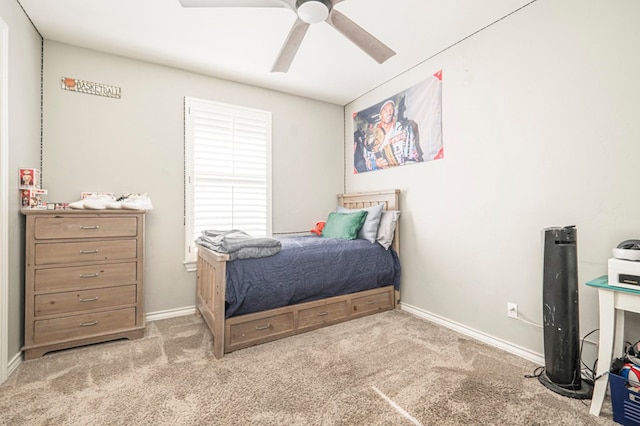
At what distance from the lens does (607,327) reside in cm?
143

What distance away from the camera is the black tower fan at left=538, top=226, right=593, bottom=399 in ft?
5.29

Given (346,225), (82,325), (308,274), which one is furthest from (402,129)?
(82,325)

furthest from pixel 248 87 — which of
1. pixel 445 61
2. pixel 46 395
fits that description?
pixel 46 395

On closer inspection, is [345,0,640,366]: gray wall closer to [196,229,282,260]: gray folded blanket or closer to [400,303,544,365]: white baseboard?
[400,303,544,365]: white baseboard

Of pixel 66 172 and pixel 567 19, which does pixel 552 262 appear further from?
pixel 66 172

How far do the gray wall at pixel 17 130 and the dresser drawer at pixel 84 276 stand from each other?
14 cm

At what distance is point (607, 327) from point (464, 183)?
4.37 feet

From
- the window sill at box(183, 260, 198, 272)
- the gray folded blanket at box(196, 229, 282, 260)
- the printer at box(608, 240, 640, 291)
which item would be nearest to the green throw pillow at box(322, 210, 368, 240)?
the gray folded blanket at box(196, 229, 282, 260)

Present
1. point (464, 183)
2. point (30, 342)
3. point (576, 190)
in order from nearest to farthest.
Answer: point (576, 190)
point (30, 342)
point (464, 183)

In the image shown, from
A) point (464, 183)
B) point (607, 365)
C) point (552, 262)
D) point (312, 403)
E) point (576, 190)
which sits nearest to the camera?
point (607, 365)

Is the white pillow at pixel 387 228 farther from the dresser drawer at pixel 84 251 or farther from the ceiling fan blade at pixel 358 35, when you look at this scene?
the dresser drawer at pixel 84 251

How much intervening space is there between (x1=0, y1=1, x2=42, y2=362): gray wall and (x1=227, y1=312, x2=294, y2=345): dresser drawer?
4.37 ft

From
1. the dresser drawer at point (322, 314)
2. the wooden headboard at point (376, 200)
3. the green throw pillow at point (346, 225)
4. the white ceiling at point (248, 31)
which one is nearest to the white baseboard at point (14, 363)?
the dresser drawer at point (322, 314)

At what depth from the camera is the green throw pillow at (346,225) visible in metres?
2.99
